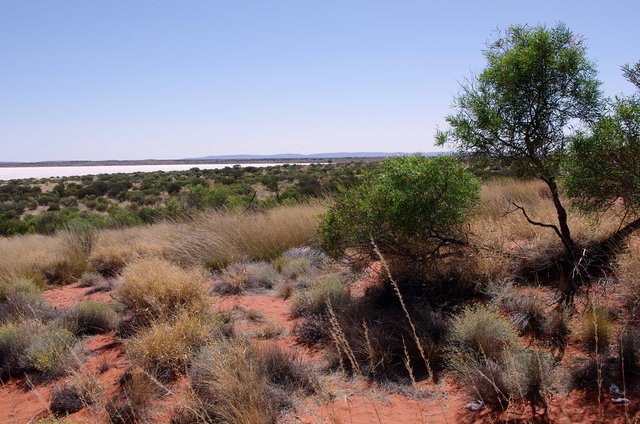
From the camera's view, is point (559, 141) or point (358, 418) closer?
point (358, 418)

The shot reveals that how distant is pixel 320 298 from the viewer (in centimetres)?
621

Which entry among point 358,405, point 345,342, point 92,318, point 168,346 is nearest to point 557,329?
point 358,405

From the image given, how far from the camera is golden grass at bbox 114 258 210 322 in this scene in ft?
19.7

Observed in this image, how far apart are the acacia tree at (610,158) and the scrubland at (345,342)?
778 millimetres

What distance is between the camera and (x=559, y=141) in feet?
16.0

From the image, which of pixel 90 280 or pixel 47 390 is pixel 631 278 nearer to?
pixel 47 390

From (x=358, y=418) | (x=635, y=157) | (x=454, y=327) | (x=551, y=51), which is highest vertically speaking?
(x=551, y=51)

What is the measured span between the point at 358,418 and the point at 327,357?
117 cm

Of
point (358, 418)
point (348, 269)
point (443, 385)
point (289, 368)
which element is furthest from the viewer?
point (348, 269)

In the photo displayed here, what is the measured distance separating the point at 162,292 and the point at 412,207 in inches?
146

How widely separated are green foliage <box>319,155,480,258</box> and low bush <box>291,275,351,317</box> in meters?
0.67

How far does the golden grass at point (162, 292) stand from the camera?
19.7 feet

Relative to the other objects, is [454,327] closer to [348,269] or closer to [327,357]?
[327,357]

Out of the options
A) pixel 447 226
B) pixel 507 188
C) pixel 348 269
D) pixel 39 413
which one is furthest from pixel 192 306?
pixel 507 188
